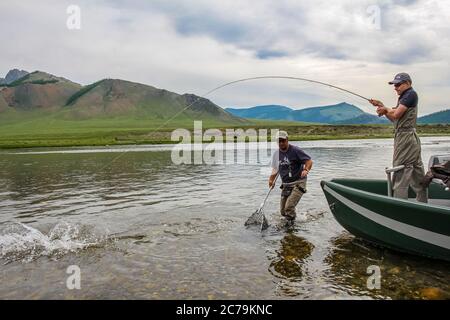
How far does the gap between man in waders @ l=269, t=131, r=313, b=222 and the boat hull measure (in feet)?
5.61

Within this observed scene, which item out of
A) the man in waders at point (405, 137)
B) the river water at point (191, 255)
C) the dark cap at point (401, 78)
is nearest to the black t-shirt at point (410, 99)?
the man in waders at point (405, 137)

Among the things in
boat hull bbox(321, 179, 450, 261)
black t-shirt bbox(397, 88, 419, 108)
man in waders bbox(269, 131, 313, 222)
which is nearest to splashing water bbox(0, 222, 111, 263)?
man in waders bbox(269, 131, 313, 222)

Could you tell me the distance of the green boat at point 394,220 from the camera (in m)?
6.96

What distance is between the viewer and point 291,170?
10.7 meters

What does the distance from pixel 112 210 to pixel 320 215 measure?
275 inches

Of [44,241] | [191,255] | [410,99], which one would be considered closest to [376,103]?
[410,99]

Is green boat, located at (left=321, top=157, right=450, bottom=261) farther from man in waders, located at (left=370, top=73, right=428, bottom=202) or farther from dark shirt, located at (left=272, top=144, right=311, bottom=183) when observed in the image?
dark shirt, located at (left=272, top=144, right=311, bottom=183)

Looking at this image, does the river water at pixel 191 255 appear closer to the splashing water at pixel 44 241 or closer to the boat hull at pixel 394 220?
the splashing water at pixel 44 241

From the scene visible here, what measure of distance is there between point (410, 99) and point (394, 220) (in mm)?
2358

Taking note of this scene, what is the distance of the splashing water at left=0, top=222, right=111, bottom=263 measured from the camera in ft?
28.8
